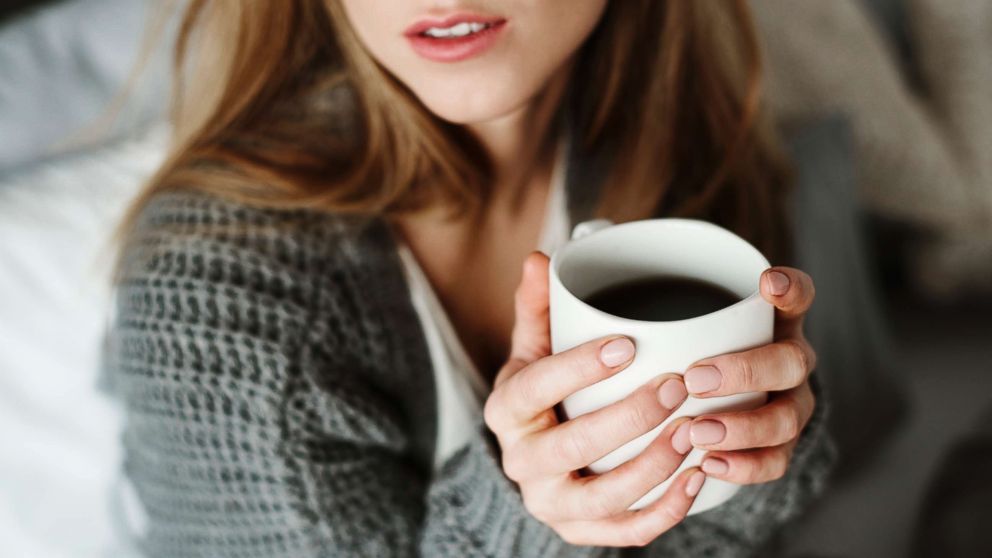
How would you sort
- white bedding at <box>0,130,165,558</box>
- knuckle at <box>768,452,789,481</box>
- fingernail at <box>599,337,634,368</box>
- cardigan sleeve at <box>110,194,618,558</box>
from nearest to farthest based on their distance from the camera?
1. fingernail at <box>599,337,634,368</box>
2. knuckle at <box>768,452,789,481</box>
3. cardigan sleeve at <box>110,194,618,558</box>
4. white bedding at <box>0,130,165,558</box>

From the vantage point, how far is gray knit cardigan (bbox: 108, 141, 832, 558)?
2.14 feet

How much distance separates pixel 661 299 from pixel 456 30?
0.24 m

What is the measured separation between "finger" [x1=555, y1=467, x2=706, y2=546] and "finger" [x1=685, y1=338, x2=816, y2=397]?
0.07 meters

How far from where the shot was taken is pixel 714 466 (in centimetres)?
50

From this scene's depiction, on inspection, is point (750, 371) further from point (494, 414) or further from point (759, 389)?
point (494, 414)

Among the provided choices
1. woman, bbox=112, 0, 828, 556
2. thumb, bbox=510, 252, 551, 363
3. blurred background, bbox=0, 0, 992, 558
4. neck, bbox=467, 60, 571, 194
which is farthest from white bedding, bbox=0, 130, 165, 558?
thumb, bbox=510, 252, 551, 363

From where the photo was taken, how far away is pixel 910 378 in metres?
1.38

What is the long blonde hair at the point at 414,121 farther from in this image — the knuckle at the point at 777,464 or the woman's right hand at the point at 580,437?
the knuckle at the point at 777,464

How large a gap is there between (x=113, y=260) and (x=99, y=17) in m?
0.31

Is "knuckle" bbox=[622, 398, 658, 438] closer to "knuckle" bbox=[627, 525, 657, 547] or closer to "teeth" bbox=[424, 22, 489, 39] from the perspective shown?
"knuckle" bbox=[627, 525, 657, 547]

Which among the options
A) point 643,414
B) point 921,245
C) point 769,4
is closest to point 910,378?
point 921,245

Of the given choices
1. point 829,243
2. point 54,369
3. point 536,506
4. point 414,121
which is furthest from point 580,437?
point 829,243

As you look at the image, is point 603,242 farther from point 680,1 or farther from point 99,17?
point 99,17

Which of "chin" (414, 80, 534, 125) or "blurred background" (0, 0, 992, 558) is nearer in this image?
"chin" (414, 80, 534, 125)
